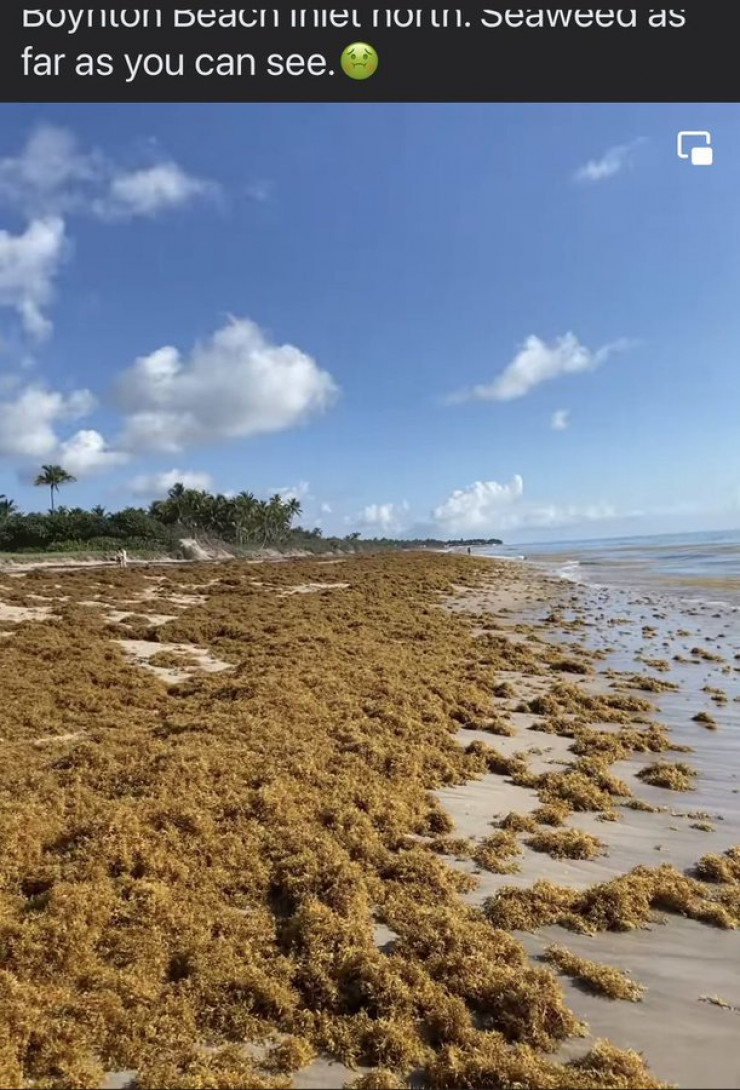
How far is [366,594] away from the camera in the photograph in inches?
1209

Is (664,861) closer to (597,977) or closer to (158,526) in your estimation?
(597,977)

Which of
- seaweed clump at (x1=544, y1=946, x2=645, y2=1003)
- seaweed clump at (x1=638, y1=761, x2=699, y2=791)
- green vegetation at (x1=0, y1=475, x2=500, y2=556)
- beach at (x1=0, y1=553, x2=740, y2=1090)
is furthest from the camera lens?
green vegetation at (x1=0, y1=475, x2=500, y2=556)

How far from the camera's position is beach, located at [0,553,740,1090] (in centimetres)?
381

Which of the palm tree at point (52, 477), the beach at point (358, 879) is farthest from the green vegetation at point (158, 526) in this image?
the beach at point (358, 879)

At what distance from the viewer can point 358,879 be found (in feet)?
18.2

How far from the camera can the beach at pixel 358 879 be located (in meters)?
3.81

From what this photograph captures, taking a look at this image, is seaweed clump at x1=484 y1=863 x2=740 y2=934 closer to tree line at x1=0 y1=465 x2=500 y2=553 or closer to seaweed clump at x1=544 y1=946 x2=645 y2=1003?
seaweed clump at x1=544 y1=946 x2=645 y2=1003

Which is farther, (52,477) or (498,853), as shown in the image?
(52,477)
